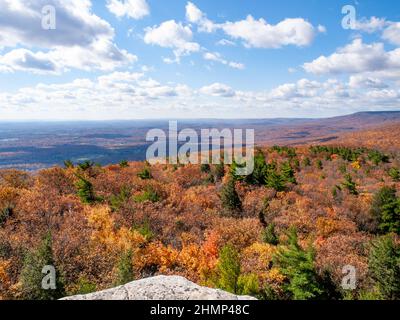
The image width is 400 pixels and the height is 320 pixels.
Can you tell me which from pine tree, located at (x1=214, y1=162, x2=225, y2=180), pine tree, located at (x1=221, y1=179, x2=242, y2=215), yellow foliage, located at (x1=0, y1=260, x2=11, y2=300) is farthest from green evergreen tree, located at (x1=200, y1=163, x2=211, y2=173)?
yellow foliage, located at (x1=0, y1=260, x2=11, y2=300)

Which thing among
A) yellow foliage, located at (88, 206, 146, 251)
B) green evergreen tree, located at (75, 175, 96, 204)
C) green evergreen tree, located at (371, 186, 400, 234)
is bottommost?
green evergreen tree, located at (371, 186, 400, 234)

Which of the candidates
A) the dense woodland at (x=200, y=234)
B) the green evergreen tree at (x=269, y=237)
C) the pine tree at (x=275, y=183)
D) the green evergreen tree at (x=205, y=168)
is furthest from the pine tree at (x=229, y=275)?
the green evergreen tree at (x=205, y=168)

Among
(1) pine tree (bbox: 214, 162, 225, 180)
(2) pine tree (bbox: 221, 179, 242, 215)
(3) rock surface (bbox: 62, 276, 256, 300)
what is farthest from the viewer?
(1) pine tree (bbox: 214, 162, 225, 180)

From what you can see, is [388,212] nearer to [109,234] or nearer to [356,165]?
[109,234]

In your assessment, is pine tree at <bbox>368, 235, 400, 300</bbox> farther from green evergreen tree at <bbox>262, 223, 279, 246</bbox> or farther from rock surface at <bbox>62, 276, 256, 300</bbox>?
rock surface at <bbox>62, 276, 256, 300</bbox>

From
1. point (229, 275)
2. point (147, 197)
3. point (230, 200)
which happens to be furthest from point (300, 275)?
point (147, 197)
